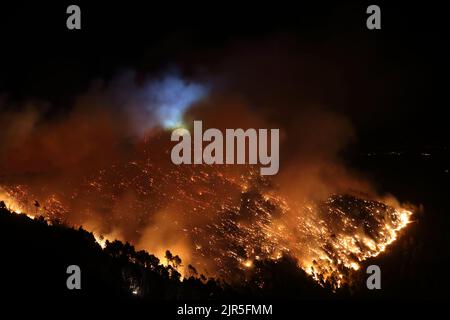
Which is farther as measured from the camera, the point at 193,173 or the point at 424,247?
the point at 193,173

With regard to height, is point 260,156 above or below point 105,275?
above

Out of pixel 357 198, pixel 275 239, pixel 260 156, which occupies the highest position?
pixel 260 156

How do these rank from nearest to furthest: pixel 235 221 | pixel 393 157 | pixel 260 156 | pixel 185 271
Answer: pixel 185 271 → pixel 235 221 → pixel 260 156 → pixel 393 157

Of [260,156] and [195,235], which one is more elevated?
[260,156]

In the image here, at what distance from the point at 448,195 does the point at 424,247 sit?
1044 centimetres

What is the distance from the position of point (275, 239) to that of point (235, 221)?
2.61 meters

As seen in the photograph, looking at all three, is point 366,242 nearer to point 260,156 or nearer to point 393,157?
point 260,156

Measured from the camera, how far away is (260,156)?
3088 cm

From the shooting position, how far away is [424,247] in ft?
88.0

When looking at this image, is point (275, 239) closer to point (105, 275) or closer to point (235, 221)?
point (235, 221)
